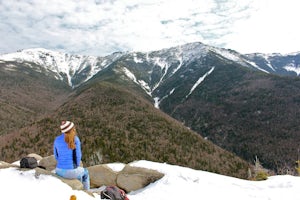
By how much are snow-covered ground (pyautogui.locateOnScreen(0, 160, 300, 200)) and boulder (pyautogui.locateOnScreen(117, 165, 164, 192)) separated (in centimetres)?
61

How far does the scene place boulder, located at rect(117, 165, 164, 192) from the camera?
18.0 meters

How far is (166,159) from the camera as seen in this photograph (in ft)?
435

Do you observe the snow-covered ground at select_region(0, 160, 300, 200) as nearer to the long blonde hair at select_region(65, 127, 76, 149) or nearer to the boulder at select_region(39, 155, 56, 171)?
the long blonde hair at select_region(65, 127, 76, 149)

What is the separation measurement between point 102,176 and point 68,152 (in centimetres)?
842

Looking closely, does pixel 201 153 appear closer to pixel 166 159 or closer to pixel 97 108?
pixel 166 159

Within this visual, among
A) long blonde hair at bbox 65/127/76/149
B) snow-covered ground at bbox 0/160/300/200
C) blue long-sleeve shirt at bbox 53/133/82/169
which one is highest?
long blonde hair at bbox 65/127/76/149

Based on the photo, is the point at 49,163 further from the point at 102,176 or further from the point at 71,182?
the point at 71,182

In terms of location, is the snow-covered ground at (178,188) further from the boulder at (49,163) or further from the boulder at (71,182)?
the boulder at (49,163)

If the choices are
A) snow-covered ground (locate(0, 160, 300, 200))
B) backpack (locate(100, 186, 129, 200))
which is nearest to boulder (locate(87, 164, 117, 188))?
snow-covered ground (locate(0, 160, 300, 200))

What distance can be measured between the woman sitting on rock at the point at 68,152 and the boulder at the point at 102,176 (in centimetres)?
683

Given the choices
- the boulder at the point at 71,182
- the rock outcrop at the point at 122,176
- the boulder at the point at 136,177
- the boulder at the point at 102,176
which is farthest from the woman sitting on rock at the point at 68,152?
the boulder at the point at 102,176

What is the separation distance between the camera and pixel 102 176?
2022 centimetres

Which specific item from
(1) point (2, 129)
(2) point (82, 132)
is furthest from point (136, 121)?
(1) point (2, 129)

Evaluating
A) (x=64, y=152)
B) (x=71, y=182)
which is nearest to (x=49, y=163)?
(x=71, y=182)
